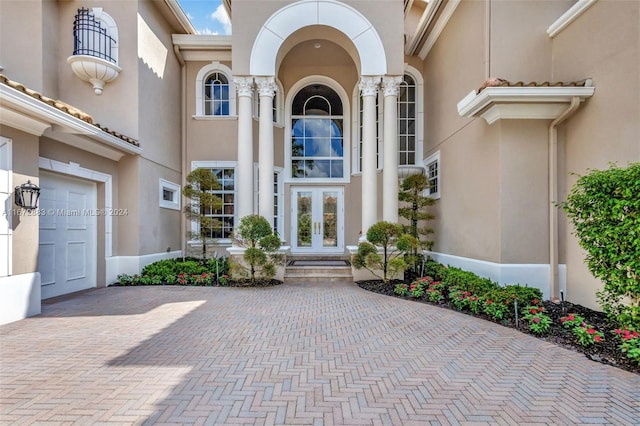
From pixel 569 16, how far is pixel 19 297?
11257mm

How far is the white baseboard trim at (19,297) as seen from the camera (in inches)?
193

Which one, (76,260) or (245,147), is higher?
(245,147)

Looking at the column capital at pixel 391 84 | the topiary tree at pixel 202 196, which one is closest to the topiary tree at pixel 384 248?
the column capital at pixel 391 84

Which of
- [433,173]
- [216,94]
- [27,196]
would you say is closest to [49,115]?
[27,196]

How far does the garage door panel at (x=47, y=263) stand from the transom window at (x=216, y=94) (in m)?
6.30

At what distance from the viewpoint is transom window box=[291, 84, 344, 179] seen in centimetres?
1164

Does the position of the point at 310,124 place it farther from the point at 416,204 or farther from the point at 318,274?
the point at 318,274

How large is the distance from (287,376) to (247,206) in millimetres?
5780

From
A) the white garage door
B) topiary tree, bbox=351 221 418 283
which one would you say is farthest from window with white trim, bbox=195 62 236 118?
topiary tree, bbox=351 221 418 283

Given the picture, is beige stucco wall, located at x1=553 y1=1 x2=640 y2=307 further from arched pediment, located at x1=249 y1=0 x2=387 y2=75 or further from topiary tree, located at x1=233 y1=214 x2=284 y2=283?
topiary tree, located at x1=233 y1=214 x2=284 y2=283

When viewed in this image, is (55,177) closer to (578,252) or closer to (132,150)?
(132,150)

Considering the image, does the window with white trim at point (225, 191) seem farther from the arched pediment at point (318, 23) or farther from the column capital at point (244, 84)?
the arched pediment at point (318, 23)

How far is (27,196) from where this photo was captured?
515cm

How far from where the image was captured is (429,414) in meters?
2.67
